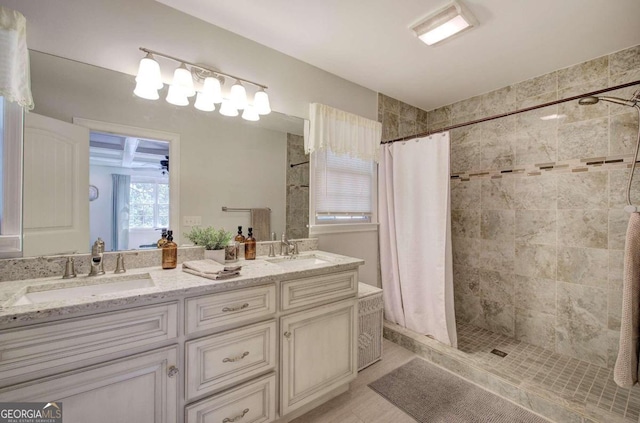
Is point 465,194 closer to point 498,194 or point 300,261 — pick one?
point 498,194

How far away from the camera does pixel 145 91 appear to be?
147cm

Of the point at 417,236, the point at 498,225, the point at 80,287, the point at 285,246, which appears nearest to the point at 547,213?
the point at 498,225

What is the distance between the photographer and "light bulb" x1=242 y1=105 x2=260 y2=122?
1.85m

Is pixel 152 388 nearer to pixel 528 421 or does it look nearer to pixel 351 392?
pixel 351 392

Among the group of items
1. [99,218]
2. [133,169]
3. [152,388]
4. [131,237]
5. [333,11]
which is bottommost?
[152,388]

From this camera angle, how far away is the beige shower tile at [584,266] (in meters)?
1.99

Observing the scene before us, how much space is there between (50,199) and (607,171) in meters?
3.56

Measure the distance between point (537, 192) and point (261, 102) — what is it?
246 cm

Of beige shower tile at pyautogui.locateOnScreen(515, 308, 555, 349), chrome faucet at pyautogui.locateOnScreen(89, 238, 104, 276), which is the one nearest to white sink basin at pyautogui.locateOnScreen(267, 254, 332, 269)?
chrome faucet at pyautogui.locateOnScreen(89, 238, 104, 276)

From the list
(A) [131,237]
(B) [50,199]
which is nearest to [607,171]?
(A) [131,237]

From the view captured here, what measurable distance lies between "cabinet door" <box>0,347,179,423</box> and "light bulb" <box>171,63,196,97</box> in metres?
1.41

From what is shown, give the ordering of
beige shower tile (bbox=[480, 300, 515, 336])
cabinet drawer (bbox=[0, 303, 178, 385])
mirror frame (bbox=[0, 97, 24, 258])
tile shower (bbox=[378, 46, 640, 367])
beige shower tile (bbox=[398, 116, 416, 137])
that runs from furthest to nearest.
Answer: beige shower tile (bbox=[398, 116, 416, 137]) → beige shower tile (bbox=[480, 300, 515, 336]) → tile shower (bbox=[378, 46, 640, 367]) → mirror frame (bbox=[0, 97, 24, 258]) → cabinet drawer (bbox=[0, 303, 178, 385])

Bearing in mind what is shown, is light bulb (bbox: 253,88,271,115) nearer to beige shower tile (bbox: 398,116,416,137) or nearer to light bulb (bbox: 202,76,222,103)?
light bulb (bbox: 202,76,222,103)

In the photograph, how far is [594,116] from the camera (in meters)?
2.05
